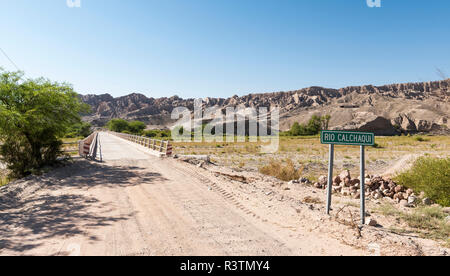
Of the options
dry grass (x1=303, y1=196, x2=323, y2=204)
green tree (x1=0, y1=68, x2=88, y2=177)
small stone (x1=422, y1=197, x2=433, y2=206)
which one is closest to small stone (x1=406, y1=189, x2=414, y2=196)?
small stone (x1=422, y1=197, x2=433, y2=206)

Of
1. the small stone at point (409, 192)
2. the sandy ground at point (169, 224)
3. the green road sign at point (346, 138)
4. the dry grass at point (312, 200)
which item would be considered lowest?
the dry grass at point (312, 200)

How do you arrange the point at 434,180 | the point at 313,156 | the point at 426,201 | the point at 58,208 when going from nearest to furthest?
the point at 58,208 → the point at 426,201 → the point at 434,180 → the point at 313,156

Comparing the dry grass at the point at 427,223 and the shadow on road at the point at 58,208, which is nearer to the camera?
the shadow on road at the point at 58,208

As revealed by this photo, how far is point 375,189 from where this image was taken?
10.1 m

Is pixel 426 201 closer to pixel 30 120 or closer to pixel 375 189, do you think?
pixel 375 189

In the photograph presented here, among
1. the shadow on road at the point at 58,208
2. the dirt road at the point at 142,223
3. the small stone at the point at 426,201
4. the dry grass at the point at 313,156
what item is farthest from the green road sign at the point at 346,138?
the dry grass at the point at 313,156

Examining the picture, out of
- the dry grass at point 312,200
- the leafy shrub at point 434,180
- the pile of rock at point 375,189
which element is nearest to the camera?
the leafy shrub at point 434,180

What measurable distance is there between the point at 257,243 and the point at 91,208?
442cm

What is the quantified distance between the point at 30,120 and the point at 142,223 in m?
8.45

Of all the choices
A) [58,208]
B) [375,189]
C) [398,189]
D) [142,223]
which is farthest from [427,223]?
[58,208]

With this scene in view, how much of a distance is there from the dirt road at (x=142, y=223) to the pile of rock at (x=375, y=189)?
4984 millimetres

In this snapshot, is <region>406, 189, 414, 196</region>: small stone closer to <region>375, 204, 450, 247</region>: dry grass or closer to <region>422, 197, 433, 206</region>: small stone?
<region>422, 197, 433, 206</region>: small stone

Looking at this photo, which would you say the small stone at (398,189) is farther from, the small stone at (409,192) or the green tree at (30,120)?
the green tree at (30,120)

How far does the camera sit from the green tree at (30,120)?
33.4ft
